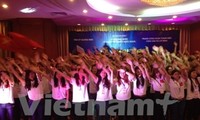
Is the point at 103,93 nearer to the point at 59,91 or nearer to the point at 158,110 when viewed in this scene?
the point at 59,91

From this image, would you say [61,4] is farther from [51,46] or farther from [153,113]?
[51,46]

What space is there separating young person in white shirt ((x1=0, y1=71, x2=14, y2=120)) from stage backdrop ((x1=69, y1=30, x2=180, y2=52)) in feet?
33.1

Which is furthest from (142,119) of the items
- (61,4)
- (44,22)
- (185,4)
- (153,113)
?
(44,22)

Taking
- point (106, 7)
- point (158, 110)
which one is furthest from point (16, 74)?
point (106, 7)

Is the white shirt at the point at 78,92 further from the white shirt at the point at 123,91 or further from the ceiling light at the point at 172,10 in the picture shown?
the ceiling light at the point at 172,10

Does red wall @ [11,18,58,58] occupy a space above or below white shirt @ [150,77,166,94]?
above

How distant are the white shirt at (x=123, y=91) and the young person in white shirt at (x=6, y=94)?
221 centimetres

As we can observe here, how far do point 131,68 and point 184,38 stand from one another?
33.2ft

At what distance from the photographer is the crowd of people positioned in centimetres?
623

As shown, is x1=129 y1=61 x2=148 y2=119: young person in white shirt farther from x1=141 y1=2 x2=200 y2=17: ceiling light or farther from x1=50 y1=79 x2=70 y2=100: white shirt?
x1=141 y1=2 x2=200 y2=17: ceiling light

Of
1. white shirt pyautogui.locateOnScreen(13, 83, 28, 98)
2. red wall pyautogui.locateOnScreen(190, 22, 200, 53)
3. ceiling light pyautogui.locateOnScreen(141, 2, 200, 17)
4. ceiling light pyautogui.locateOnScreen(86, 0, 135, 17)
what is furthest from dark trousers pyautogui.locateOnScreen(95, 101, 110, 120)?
red wall pyautogui.locateOnScreen(190, 22, 200, 53)

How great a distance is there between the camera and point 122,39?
16.3 metres

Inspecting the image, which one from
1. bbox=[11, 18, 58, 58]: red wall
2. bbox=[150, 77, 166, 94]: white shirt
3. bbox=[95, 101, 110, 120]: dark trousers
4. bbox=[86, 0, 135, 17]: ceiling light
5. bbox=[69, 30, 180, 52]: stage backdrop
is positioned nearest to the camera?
bbox=[95, 101, 110, 120]: dark trousers

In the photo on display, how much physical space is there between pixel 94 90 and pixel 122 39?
31.6 ft
